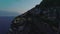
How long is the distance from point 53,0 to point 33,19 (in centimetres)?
151

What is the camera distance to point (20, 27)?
1084 cm

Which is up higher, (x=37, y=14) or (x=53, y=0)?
(x=53, y=0)

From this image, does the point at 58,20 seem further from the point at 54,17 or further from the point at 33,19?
the point at 33,19

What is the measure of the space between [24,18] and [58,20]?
6.99ft

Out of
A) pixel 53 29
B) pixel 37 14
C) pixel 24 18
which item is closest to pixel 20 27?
pixel 24 18

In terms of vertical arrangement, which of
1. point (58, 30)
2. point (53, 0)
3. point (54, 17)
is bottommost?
point (58, 30)

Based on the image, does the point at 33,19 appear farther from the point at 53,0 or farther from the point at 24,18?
Result: the point at 53,0

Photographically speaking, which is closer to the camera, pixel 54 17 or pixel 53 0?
pixel 54 17

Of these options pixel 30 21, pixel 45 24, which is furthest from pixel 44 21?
pixel 30 21

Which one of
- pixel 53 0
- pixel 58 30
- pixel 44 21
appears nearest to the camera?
pixel 58 30

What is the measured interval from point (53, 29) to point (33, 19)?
1.37 metres

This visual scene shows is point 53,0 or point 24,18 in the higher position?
point 53,0

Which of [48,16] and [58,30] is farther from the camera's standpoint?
[48,16]

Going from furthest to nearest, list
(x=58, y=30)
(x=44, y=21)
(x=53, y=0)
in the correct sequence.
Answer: (x=53, y=0), (x=44, y=21), (x=58, y=30)
